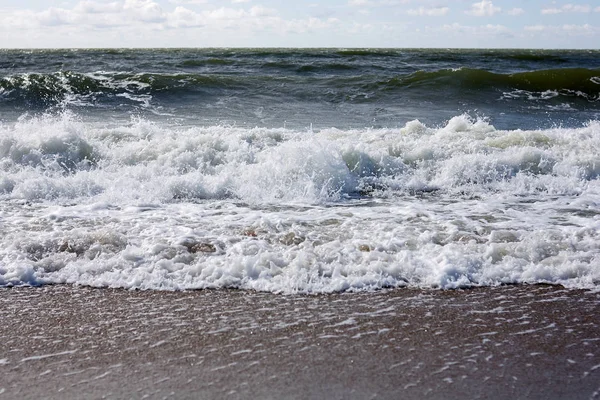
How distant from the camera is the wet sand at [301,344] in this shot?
3.04 m

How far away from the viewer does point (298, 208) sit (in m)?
6.31

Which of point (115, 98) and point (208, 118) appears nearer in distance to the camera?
point (208, 118)

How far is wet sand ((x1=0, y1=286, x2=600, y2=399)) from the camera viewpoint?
3.04m

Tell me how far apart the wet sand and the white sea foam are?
12.2 inches

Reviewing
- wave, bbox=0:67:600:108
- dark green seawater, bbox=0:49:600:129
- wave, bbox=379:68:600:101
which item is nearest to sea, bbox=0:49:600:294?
dark green seawater, bbox=0:49:600:129

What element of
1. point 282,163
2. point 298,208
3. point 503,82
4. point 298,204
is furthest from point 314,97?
point 298,208

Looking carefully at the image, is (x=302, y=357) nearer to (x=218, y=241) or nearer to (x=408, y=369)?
(x=408, y=369)

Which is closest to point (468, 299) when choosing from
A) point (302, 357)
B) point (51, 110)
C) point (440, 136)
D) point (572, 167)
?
point (302, 357)

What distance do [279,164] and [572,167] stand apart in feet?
12.9

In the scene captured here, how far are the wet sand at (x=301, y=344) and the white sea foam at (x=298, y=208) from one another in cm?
31

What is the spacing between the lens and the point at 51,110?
1516 cm

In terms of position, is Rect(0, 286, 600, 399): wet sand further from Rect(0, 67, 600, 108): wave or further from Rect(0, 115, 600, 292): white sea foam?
Rect(0, 67, 600, 108): wave

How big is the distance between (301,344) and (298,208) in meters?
2.93

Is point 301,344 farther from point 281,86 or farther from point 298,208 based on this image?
point 281,86
